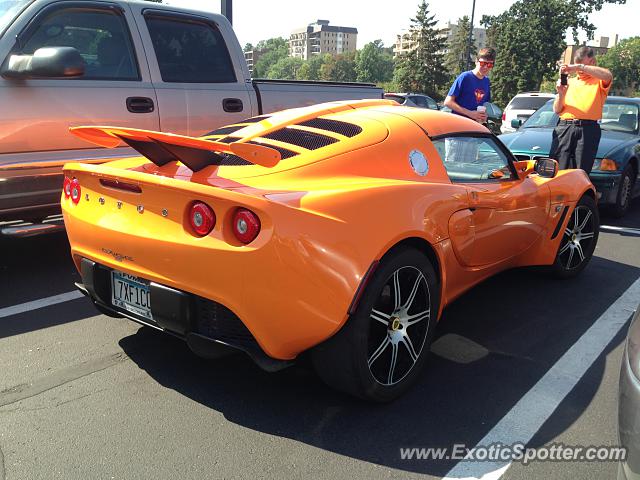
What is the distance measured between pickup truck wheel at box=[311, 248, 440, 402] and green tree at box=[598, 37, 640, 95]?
10068cm

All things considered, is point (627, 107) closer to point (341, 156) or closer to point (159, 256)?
point (341, 156)

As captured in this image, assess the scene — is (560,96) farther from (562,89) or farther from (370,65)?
(370,65)

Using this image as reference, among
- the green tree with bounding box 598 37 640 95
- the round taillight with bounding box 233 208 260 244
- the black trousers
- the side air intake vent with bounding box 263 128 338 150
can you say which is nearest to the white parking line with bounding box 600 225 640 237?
the black trousers

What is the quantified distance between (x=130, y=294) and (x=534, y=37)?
Answer: 171 ft

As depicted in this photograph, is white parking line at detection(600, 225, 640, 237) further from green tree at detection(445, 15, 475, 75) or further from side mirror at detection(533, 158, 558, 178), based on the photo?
green tree at detection(445, 15, 475, 75)

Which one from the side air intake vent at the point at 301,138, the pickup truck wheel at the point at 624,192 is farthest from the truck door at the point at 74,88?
the pickup truck wheel at the point at 624,192

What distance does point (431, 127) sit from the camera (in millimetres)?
3426

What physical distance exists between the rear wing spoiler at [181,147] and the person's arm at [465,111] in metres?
4.54

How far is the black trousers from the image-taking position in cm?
671

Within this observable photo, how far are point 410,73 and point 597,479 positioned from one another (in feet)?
228

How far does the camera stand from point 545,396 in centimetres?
298

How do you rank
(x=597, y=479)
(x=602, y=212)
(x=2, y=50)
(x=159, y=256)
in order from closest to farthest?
(x=597, y=479)
(x=159, y=256)
(x=2, y=50)
(x=602, y=212)

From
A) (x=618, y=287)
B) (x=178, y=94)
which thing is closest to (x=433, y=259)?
(x=618, y=287)

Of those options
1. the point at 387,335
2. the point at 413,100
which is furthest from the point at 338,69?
the point at 387,335
